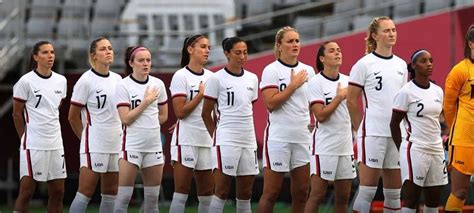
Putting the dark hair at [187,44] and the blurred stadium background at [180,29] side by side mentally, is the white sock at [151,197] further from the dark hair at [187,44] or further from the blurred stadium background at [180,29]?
the blurred stadium background at [180,29]

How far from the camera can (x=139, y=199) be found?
64.1 feet

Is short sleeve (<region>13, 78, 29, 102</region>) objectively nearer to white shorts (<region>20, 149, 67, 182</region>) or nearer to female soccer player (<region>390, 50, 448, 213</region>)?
white shorts (<region>20, 149, 67, 182</region>)

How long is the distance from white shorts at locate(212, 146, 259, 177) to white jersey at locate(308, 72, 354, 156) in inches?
24.7

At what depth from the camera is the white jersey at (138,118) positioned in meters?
13.7

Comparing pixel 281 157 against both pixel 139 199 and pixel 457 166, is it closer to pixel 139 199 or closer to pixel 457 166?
pixel 457 166

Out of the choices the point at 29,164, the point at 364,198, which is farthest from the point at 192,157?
the point at 364,198

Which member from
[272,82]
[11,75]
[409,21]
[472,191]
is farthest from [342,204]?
[11,75]

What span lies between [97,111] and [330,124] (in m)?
2.36

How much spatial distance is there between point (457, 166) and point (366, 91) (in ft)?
3.57

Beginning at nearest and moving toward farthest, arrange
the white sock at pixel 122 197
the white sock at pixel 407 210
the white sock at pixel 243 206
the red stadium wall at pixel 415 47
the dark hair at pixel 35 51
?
the white sock at pixel 407 210
the white sock at pixel 243 206
the white sock at pixel 122 197
the dark hair at pixel 35 51
the red stadium wall at pixel 415 47

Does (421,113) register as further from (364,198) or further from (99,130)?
(99,130)

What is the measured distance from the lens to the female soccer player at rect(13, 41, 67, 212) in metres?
14.1

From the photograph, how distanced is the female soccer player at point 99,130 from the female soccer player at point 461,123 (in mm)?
3343

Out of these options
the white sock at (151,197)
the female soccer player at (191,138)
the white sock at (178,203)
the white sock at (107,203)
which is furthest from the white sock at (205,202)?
the white sock at (107,203)
